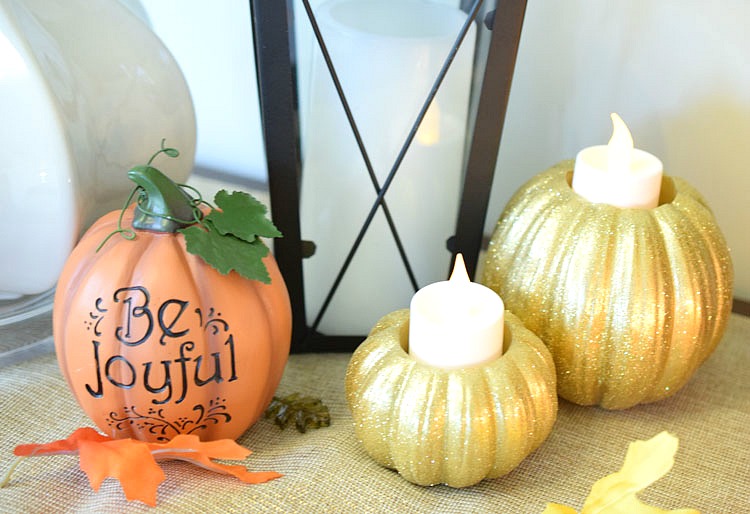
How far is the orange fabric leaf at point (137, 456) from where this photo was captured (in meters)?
0.51

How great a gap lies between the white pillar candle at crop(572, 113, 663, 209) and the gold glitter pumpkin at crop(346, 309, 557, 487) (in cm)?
12

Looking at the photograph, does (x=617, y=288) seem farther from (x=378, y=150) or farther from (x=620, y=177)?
(x=378, y=150)

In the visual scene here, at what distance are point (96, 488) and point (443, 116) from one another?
333mm

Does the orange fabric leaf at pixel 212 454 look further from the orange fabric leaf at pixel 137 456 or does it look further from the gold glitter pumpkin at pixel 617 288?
the gold glitter pumpkin at pixel 617 288

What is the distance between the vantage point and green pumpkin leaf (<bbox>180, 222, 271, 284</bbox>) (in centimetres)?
51

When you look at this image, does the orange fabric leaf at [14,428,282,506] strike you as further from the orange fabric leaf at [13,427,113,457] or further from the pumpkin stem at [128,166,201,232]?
the pumpkin stem at [128,166,201,232]

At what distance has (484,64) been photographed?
57 cm

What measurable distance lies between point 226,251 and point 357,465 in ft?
0.53

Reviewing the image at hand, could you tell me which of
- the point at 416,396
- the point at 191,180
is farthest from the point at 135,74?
the point at 416,396

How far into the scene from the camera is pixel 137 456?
1.68 ft

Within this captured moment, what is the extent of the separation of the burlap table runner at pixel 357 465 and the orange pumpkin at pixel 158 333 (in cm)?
5

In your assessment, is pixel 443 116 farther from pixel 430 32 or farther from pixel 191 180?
pixel 191 180

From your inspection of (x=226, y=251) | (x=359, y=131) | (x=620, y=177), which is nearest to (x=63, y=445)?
(x=226, y=251)

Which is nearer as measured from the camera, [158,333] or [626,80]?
[158,333]
